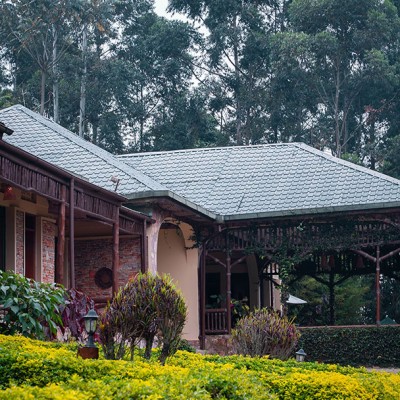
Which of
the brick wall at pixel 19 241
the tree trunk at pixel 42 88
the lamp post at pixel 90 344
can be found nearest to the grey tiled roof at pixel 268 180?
the brick wall at pixel 19 241

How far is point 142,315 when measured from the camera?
31.7 feet

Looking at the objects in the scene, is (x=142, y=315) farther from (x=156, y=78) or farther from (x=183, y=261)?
(x=156, y=78)

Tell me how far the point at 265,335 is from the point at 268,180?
9.28m

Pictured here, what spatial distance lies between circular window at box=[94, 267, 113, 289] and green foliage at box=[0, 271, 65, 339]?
6540 mm

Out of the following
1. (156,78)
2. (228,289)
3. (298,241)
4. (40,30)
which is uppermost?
(40,30)

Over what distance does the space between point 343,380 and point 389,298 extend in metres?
26.5

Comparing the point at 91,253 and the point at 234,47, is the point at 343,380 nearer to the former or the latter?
the point at 91,253

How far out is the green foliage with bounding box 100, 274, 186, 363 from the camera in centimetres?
955

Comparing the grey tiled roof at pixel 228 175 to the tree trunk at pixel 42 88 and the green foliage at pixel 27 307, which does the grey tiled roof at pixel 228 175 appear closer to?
the green foliage at pixel 27 307

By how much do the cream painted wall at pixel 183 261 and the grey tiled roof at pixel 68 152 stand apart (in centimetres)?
189

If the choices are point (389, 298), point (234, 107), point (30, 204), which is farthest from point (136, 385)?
point (234, 107)

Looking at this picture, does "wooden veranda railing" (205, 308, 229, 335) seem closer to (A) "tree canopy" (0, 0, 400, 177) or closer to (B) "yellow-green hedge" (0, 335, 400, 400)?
(B) "yellow-green hedge" (0, 335, 400, 400)

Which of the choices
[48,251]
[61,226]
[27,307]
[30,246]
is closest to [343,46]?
[48,251]

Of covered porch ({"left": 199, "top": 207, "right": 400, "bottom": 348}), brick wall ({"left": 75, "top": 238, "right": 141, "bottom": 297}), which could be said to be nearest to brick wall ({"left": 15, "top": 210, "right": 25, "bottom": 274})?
brick wall ({"left": 75, "top": 238, "right": 141, "bottom": 297})
